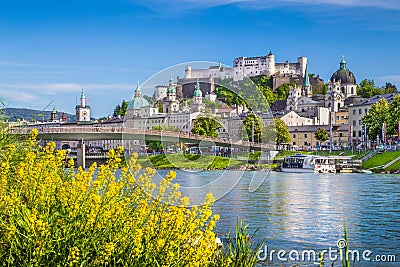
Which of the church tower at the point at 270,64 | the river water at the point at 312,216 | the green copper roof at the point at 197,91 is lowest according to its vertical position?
the river water at the point at 312,216

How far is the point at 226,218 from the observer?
2086cm

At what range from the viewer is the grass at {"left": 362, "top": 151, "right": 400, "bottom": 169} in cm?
6051

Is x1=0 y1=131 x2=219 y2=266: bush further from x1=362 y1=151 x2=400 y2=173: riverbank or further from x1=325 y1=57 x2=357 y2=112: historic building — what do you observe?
x1=325 y1=57 x2=357 y2=112: historic building

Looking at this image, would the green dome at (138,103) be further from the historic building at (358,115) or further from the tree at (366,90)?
the tree at (366,90)

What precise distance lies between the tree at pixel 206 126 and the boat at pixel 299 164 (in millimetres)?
Answer: 46281

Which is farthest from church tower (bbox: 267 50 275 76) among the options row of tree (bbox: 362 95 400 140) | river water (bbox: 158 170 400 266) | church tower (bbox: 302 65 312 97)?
river water (bbox: 158 170 400 266)

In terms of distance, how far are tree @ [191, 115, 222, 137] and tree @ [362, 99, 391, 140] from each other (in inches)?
2375

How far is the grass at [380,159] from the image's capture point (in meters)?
60.5

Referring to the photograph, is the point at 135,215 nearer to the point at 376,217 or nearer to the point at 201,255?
the point at 201,255

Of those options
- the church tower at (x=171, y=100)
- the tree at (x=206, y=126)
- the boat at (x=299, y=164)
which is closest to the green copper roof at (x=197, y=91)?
the church tower at (x=171, y=100)

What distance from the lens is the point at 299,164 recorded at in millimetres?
63062

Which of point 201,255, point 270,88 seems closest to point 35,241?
point 201,255

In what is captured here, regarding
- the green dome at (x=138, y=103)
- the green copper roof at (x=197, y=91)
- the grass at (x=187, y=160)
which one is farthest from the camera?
the grass at (x=187, y=160)

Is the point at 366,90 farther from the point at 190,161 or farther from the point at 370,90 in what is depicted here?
the point at 190,161
